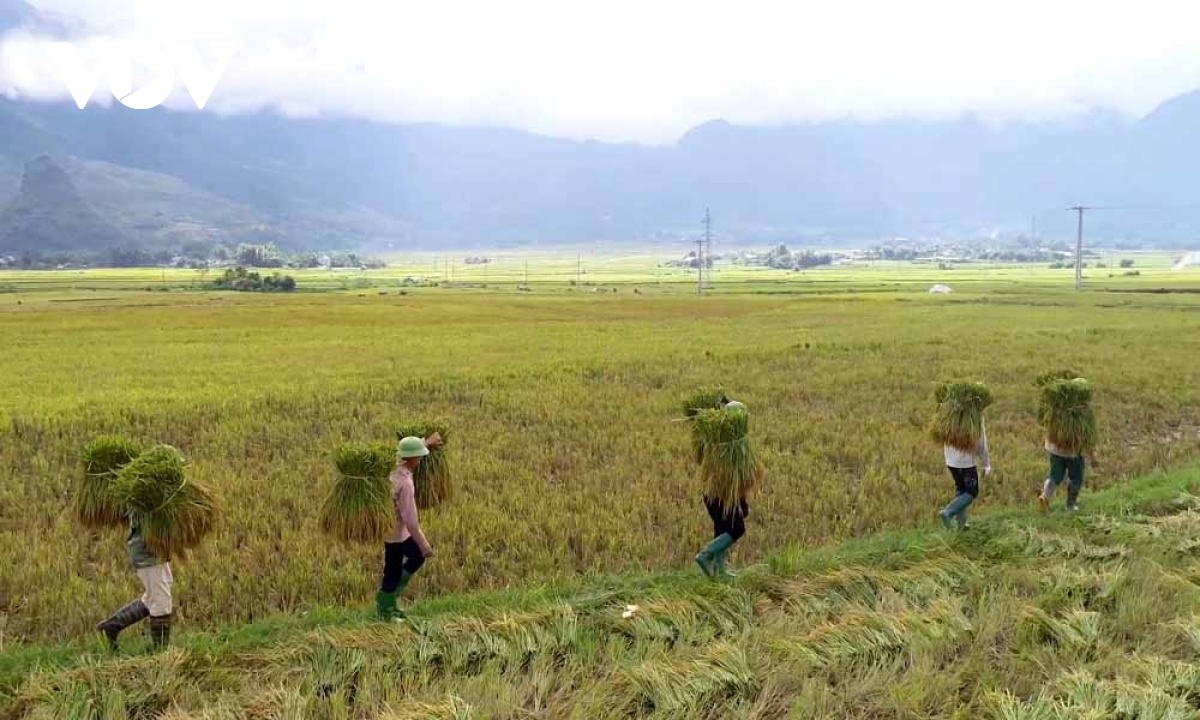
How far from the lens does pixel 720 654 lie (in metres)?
5.29

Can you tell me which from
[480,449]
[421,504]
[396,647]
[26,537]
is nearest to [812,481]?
[480,449]

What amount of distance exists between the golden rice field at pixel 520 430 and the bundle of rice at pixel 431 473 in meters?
0.91

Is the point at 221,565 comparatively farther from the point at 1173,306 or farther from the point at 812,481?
the point at 1173,306

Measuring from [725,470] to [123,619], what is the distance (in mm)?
4394

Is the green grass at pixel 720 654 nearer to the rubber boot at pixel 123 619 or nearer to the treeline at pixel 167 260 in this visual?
the rubber boot at pixel 123 619

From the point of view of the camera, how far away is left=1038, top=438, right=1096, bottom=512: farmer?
Answer: 8852mm

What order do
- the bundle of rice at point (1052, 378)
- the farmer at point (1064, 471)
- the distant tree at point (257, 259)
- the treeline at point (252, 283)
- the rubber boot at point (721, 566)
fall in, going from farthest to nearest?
the distant tree at point (257, 259), the treeline at point (252, 283), the bundle of rice at point (1052, 378), the farmer at point (1064, 471), the rubber boot at point (721, 566)

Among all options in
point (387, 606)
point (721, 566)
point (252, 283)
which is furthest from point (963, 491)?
point (252, 283)

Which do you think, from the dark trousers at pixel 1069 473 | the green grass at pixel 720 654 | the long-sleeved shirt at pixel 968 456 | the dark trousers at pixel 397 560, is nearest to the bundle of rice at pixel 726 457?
the green grass at pixel 720 654

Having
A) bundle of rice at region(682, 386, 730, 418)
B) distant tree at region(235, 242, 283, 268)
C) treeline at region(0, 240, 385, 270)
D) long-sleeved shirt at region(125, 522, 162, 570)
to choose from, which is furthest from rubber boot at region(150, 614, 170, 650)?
distant tree at region(235, 242, 283, 268)

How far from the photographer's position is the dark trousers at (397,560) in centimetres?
619

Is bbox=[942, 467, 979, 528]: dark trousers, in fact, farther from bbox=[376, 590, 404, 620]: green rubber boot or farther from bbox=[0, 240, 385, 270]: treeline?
bbox=[0, 240, 385, 270]: treeline

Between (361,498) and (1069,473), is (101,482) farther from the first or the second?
(1069,473)

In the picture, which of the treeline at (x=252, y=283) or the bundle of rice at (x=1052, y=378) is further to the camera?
the treeline at (x=252, y=283)
